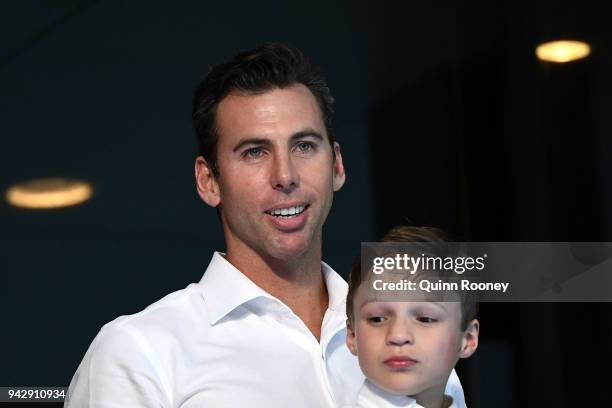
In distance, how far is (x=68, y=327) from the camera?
1976mm

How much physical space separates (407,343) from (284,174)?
342 millimetres

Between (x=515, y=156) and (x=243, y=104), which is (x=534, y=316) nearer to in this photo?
(x=515, y=156)

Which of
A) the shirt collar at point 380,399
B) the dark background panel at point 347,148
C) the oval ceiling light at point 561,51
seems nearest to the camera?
the shirt collar at point 380,399

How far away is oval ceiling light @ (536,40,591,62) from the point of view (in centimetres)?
233

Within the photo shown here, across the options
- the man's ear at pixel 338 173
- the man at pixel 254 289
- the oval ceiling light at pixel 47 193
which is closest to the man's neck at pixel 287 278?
the man at pixel 254 289

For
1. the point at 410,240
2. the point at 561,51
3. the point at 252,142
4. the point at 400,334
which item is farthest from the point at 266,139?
the point at 561,51

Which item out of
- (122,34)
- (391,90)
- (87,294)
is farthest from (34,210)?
(391,90)

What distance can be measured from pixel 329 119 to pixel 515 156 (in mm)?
574

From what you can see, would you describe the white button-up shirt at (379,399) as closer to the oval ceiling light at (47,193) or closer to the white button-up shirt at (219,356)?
the white button-up shirt at (219,356)

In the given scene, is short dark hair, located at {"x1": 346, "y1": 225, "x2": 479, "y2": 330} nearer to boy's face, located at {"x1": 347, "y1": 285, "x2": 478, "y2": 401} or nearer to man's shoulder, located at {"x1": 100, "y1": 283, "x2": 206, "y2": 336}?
boy's face, located at {"x1": 347, "y1": 285, "x2": 478, "y2": 401}

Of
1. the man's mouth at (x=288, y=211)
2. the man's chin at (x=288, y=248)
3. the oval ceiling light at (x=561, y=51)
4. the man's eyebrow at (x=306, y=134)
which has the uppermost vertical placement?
the oval ceiling light at (x=561, y=51)

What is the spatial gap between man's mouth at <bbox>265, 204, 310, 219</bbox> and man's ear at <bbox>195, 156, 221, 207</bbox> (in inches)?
4.7

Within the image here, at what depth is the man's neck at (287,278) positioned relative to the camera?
1.80 meters

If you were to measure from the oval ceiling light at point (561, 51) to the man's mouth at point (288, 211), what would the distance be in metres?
0.81
